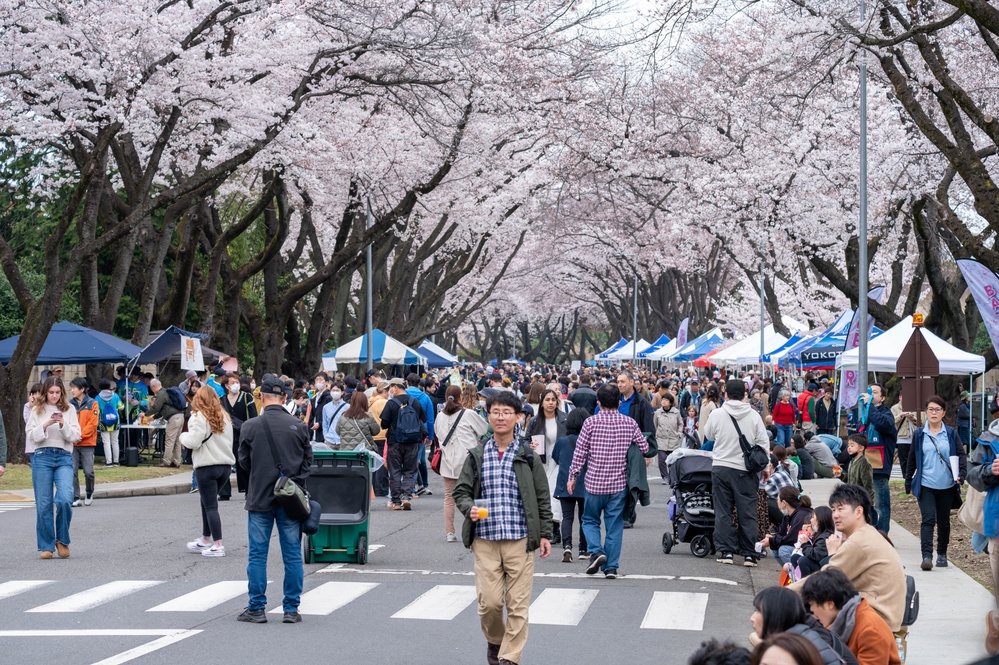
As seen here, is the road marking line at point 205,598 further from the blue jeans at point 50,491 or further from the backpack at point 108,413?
the backpack at point 108,413

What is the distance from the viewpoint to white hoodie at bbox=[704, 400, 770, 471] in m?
12.6

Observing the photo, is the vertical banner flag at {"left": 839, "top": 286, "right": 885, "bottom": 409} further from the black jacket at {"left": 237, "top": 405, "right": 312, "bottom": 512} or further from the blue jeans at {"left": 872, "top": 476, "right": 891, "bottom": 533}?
the black jacket at {"left": 237, "top": 405, "right": 312, "bottom": 512}

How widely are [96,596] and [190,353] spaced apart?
13157 millimetres

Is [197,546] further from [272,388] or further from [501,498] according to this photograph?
[501,498]

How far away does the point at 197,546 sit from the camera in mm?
13141

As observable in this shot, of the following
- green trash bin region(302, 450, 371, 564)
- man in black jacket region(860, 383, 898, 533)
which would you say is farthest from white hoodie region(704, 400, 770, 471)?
green trash bin region(302, 450, 371, 564)

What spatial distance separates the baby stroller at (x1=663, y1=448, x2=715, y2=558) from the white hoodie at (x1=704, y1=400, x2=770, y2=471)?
0.76 m

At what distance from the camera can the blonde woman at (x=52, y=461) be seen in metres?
12.4

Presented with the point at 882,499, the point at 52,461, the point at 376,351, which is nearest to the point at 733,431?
the point at 882,499

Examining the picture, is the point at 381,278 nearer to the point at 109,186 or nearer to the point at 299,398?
the point at 109,186

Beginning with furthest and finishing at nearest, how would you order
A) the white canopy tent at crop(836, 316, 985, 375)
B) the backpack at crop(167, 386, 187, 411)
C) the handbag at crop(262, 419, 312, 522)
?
the backpack at crop(167, 386, 187, 411) < the white canopy tent at crop(836, 316, 985, 375) < the handbag at crop(262, 419, 312, 522)

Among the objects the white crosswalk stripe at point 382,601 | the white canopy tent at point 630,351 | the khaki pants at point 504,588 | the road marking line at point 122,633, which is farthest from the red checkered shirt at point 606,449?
the white canopy tent at point 630,351

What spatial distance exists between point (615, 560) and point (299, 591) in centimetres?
331

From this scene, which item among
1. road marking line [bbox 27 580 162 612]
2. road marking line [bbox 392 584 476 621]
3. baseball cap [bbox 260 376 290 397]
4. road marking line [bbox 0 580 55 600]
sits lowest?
road marking line [bbox 392 584 476 621]
